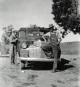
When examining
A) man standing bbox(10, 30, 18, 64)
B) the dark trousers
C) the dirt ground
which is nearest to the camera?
the dirt ground

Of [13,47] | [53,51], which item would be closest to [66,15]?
[13,47]

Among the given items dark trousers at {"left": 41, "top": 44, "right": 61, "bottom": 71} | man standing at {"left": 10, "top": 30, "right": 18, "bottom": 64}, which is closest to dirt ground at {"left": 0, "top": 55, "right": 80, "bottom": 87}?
dark trousers at {"left": 41, "top": 44, "right": 61, "bottom": 71}

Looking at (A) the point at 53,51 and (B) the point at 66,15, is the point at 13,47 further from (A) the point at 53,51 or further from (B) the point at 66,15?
(B) the point at 66,15

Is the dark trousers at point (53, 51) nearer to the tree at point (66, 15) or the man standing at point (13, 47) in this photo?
the man standing at point (13, 47)

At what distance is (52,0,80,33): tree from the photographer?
20108 mm

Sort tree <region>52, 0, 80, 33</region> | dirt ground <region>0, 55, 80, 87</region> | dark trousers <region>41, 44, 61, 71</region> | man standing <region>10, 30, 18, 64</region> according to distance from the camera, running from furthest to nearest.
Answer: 1. tree <region>52, 0, 80, 33</region>
2. man standing <region>10, 30, 18, 64</region>
3. dark trousers <region>41, 44, 61, 71</region>
4. dirt ground <region>0, 55, 80, 87</region>

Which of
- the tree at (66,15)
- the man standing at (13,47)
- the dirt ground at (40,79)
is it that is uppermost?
the tree at (66,15)

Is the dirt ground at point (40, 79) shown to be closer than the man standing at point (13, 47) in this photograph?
Yes

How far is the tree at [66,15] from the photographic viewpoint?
792 inches

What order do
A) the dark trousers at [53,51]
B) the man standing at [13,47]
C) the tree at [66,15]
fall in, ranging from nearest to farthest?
the dark trousers at [53,51] → the man standing at [13,47] → the tree at [66,15]

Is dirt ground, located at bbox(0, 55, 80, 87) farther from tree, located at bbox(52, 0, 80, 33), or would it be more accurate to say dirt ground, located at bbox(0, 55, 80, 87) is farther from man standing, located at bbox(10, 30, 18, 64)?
tree, located at bbox(52, 0, 80, 33)

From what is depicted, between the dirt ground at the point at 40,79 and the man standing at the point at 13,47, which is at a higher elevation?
the man standing at the point at 13,47

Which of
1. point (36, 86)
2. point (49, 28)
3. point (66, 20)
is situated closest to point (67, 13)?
point (66, 20)

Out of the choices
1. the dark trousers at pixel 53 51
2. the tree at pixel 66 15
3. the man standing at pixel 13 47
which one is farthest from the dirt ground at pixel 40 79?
the tree at pixel 66 15
